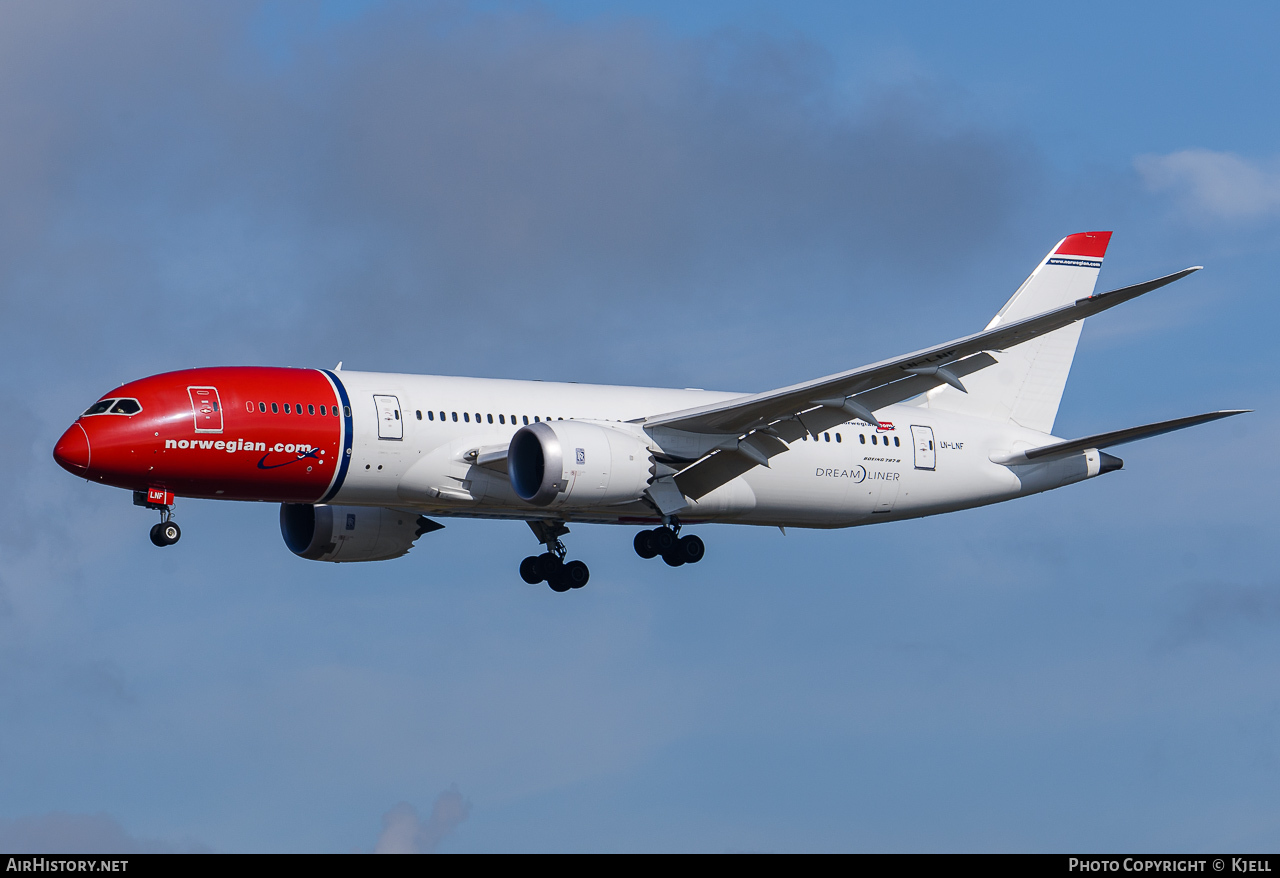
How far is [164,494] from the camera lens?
133ft

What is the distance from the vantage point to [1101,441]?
151 feet

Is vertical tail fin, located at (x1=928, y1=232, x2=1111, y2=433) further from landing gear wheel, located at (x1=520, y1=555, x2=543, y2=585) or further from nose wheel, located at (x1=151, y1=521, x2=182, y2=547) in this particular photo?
nose wheel, located at (x1=151, y1=521, x2=182, y2=547)

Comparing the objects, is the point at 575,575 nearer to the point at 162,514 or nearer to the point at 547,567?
the point at 547,567

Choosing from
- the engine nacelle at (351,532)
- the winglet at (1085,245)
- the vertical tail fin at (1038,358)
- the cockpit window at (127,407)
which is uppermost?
the winglet at (1085,245)

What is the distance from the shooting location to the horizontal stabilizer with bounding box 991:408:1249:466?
42.2 metres

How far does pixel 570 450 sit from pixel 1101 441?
14.0 metres

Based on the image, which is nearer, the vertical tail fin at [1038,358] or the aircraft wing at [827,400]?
the aircraft wing at [827,400]

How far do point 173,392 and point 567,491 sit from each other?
29.5 feet

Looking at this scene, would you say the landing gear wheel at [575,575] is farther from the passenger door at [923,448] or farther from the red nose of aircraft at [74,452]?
the red nose of aircraft at [74,452]

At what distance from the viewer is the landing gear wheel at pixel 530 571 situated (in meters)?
A: 48.9

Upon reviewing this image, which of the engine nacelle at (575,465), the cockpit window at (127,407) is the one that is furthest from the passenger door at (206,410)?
the engine nacelle at (575,465)

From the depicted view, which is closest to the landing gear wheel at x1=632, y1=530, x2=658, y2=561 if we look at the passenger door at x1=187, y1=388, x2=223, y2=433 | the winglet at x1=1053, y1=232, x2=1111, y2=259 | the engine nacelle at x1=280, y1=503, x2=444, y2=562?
the engine nacelle at x1=280, y1=503, x2=444, y2=562
